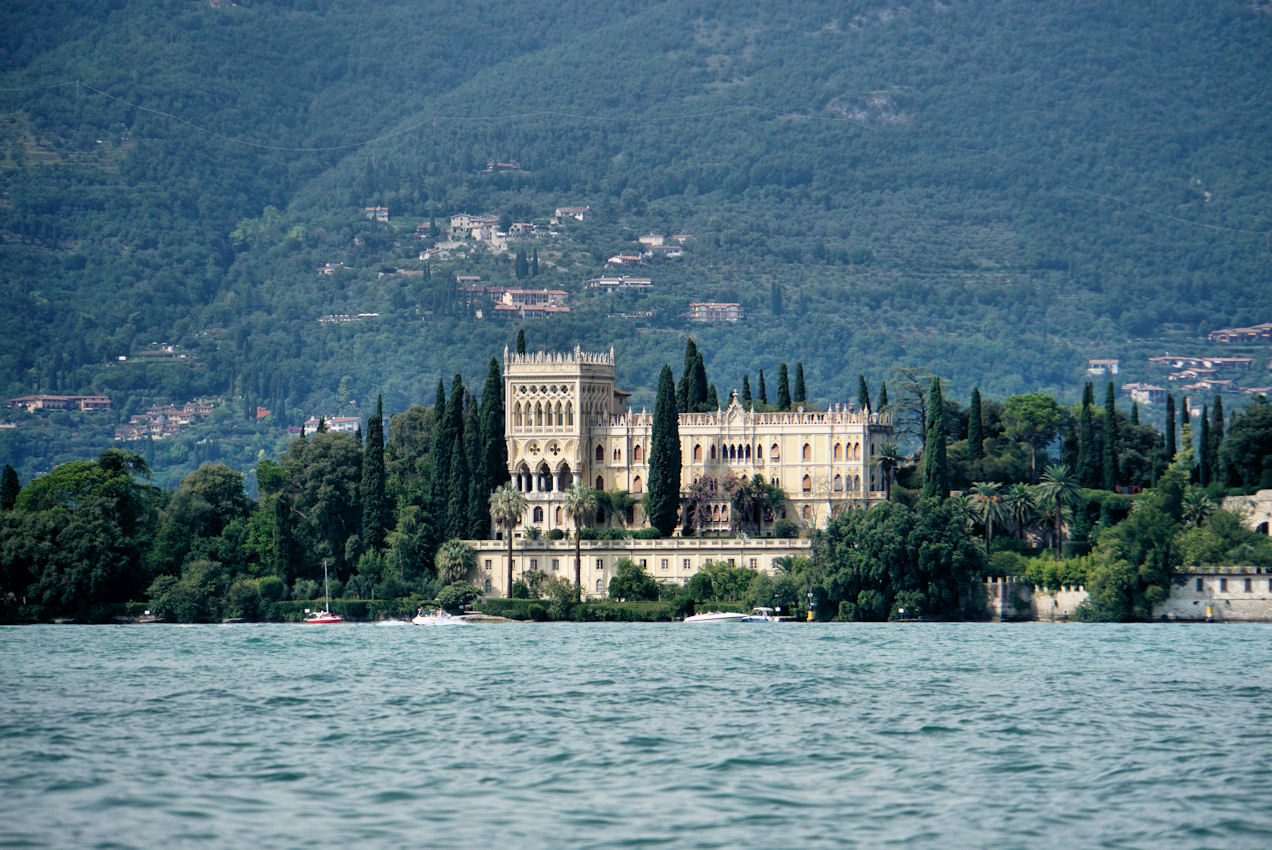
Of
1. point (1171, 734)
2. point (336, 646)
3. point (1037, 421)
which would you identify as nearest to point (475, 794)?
point (1171, 734)

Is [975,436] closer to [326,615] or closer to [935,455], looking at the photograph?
[935,455]

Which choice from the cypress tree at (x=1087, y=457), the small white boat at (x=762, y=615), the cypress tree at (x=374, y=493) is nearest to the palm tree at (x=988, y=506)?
the cypress tree at (x=1087, y=457)

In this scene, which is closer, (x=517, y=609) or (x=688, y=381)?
(x=517, y=609)

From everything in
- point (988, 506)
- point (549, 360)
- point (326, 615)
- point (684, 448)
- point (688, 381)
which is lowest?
Result: point (326, 615)

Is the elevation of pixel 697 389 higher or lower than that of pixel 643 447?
higher

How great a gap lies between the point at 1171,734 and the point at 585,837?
56.7 feet

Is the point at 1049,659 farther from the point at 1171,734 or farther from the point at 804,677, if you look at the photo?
the point at 1171,734

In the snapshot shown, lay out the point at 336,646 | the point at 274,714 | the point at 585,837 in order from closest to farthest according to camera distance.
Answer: the point at 585,837 < the point at 274,714 < the point at 336,646

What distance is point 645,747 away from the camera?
42938 millimetres

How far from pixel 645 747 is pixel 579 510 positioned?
185 feet

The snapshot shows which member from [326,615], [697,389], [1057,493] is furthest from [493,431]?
[1057,493]

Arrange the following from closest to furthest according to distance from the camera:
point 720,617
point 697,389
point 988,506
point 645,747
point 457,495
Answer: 1. point 645,747
2. point 720,617
3. point 988,506
4. point 457,495
5. point 697,389

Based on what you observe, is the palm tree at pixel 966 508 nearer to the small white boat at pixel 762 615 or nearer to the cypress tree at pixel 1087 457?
the small white boat at pixel 762 615

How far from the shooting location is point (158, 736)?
44375 millimetres
